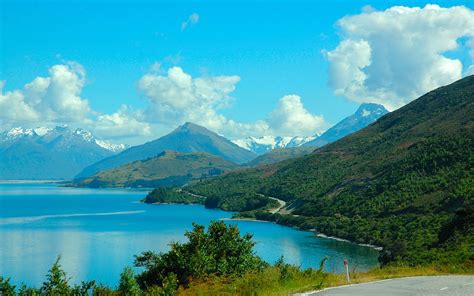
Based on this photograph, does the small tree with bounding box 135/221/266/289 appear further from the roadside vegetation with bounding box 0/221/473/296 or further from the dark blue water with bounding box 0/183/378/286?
the dark blue water with bounding box 0/183/378/286

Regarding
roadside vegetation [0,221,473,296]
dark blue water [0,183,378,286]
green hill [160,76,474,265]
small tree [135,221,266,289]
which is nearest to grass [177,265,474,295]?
roadside vegetation [0,221,473,296]

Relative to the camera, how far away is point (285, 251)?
12481 centimetres

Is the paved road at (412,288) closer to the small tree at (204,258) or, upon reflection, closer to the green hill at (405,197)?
the small tree at (204,258)

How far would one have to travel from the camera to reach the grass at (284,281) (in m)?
20.4

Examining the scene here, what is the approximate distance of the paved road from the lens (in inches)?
803

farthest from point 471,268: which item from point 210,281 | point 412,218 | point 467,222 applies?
point 412,218

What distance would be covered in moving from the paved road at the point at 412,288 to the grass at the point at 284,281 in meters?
1.20

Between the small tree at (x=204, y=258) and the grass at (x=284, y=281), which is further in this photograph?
the small tree at (x=204, y=258)

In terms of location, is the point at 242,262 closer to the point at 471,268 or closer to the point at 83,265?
the point at 471,268

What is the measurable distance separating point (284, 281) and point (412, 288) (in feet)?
19.5

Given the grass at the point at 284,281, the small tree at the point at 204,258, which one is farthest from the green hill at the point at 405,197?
the small tree at the point at 204,258

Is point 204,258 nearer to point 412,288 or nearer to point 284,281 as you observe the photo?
point 284,281

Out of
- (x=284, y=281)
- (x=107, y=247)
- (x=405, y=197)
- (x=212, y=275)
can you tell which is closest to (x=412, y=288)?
(x=284, y=281)

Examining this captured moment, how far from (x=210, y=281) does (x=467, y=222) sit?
56.7 metres
